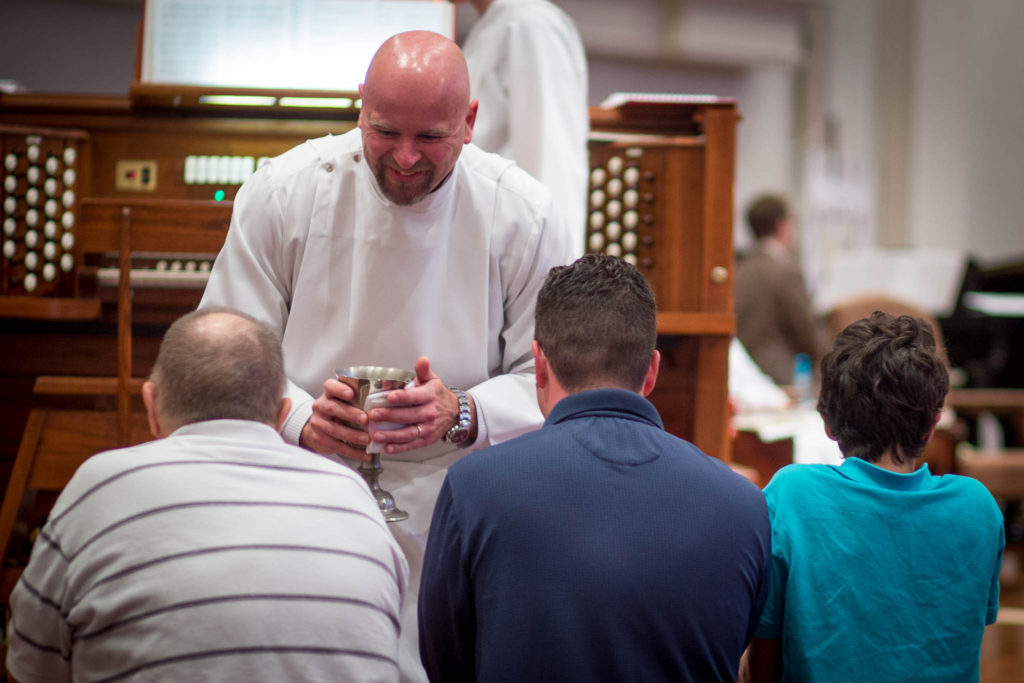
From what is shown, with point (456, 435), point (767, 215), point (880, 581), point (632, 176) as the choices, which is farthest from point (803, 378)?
point (880, 581)

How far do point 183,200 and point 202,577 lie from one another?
1.89 metres

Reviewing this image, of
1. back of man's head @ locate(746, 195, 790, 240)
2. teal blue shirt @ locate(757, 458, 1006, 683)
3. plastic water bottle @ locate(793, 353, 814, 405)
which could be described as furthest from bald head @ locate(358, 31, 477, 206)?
back of man's head @ locate(746, 195, 790, 240)

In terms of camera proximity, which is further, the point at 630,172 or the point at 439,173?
the point at 630,172

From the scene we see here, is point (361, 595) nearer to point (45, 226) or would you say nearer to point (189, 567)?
point (189, 567)

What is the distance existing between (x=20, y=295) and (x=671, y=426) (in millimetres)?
2001

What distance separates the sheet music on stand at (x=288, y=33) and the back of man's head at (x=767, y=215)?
3.23m

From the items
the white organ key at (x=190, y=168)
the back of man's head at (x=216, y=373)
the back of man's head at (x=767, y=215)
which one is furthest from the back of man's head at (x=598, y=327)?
the back of man's head at (x=767, y=215)

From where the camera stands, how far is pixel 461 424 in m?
2.16

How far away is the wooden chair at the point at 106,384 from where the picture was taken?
2604 mm

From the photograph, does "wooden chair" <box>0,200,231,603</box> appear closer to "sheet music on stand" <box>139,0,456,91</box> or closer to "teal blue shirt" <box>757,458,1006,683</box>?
"sheet music on stand" <box>139,0,456,91</box>

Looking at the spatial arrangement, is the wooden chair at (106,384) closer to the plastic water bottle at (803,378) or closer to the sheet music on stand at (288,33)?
the sheet music on stand at (288,33)

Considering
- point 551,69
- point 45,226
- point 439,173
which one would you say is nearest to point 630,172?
point 551,69

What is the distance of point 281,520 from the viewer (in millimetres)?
1467

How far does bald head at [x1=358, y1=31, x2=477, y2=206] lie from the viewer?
6.66 feet
